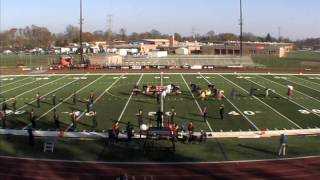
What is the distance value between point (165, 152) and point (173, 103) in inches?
542

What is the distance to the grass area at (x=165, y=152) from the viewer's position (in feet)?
67.9

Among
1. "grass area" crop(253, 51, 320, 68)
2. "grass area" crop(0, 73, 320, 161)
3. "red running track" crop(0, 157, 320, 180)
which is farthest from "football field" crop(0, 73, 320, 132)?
"grass area" crop(253, 51, 320, 68)

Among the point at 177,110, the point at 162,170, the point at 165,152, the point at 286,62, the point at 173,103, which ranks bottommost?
the point at 162,170

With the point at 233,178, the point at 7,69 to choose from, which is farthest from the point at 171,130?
the point at 7,69

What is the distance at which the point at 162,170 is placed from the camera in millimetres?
18891

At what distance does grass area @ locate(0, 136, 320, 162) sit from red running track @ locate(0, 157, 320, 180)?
32.7 inches

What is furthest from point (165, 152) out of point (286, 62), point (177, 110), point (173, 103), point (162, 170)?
point (286, 62)

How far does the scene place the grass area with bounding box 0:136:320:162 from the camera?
2069cm

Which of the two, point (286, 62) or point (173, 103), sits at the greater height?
point (286, 62)

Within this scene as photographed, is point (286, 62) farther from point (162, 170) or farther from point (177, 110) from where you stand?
point (162, 170)

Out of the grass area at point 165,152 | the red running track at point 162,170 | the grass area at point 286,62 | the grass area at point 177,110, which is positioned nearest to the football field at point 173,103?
the grass area at point 177,110

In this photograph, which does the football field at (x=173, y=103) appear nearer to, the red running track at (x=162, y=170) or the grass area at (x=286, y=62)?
the red running track at (x=162, y=170)

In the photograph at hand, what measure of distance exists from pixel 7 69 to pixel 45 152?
5008 centimetres

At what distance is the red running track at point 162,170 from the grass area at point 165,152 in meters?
0.83
